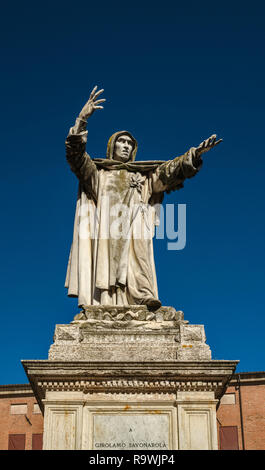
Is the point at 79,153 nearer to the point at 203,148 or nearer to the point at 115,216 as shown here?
the point at 115,216

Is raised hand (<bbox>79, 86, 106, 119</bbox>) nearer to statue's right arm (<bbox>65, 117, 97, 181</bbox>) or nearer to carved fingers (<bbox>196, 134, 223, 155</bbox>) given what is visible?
statue's right arm (<bbox>65, 117, 97, 181</bbox>)

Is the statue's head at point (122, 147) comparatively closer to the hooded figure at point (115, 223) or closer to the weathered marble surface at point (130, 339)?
the hooded figure at point (115, 223)

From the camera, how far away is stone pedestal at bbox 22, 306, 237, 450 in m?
Result: 9.81

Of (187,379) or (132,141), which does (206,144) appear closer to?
(132,141)

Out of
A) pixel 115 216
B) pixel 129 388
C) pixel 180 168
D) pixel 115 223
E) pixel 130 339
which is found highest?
pixel 180 168

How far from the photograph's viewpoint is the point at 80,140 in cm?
1206

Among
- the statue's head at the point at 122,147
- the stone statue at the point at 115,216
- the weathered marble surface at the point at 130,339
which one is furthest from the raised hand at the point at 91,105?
the weathered marble surface at the point at 130,339

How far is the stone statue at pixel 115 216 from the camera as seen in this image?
1201cm

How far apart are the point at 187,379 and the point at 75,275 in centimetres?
328

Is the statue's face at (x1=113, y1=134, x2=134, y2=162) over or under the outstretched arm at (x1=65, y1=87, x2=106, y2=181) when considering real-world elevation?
over

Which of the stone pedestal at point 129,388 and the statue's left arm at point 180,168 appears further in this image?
the statue's left arm at point 180,168

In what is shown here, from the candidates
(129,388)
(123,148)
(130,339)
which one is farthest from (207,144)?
(129,388)

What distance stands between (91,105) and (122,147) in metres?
1.71

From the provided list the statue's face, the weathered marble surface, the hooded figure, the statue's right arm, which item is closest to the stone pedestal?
Result: the weathered marble surface
